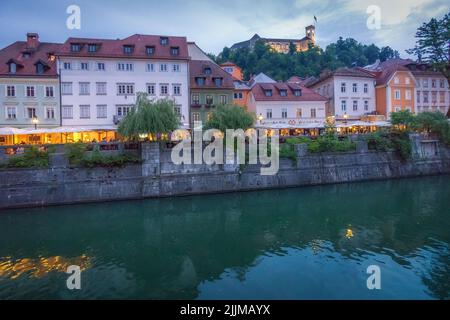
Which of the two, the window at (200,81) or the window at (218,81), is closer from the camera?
the window at (200,81)

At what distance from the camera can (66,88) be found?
35.6 m

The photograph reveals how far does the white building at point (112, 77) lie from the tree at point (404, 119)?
24519 millimetres

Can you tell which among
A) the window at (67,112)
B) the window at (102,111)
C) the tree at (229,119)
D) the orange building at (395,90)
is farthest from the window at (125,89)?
the orange building at (395,90)

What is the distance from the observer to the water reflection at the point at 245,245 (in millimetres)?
11609

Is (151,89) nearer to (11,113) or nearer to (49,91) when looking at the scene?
(49,91)

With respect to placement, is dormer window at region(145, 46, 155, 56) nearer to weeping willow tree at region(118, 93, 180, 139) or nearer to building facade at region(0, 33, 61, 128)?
building facade at region(0, 33, 61, 128)

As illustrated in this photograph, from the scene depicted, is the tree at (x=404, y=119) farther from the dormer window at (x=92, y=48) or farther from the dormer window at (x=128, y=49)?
the dormer window at (x=92, y=48)

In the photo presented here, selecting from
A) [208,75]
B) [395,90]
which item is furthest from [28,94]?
[395,90]

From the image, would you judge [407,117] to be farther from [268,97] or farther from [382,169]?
[268,97]

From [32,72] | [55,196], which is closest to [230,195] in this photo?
[55,196]

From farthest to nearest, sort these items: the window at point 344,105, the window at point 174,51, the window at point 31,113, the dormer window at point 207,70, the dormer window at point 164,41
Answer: the window at point 344,105
the dormer window at point 207,70
the dormer window at point 164,41
the window at point 174,51
the window at point 31,113

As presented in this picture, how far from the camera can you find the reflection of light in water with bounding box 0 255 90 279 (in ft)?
43.3

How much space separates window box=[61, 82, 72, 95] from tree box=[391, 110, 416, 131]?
36.9 m

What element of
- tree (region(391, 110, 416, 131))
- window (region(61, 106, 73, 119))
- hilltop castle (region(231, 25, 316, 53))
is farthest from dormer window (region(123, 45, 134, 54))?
hilltop castle (region(231, 25, 316, 53))
